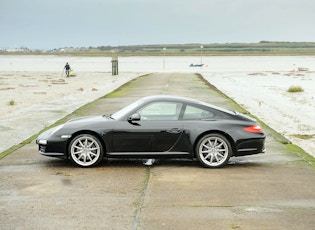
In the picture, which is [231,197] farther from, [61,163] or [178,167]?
[61,163]

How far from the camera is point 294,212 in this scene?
7117 millimetres

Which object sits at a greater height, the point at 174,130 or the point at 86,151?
the point at 174,130

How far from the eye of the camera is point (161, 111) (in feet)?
33.7

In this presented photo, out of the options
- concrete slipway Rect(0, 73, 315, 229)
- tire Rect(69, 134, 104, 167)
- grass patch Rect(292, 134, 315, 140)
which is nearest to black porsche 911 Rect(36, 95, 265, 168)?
tire Rect(69, 134, 104, 167)

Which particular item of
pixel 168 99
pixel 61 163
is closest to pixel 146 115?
pixel 168 99

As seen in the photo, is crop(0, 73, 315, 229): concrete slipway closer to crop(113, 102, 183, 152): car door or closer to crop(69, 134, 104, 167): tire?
crop(69, 134, 104, 167): tire

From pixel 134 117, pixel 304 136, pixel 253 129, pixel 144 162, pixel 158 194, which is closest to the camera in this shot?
pixel 158 194

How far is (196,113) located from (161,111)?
2.20ft

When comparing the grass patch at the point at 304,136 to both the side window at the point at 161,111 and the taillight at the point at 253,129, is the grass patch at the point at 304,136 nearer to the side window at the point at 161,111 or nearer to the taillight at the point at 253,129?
the taillight at the point at 253,129

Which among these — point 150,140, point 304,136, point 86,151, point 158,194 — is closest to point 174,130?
point 150,140

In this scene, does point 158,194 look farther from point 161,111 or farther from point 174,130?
point 161,111

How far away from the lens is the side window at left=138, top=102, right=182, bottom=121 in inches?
400

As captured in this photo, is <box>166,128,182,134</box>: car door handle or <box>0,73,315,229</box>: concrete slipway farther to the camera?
<box>166,128,182,134</box>: car door handle

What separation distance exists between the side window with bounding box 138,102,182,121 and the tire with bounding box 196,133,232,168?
2.38 feet
